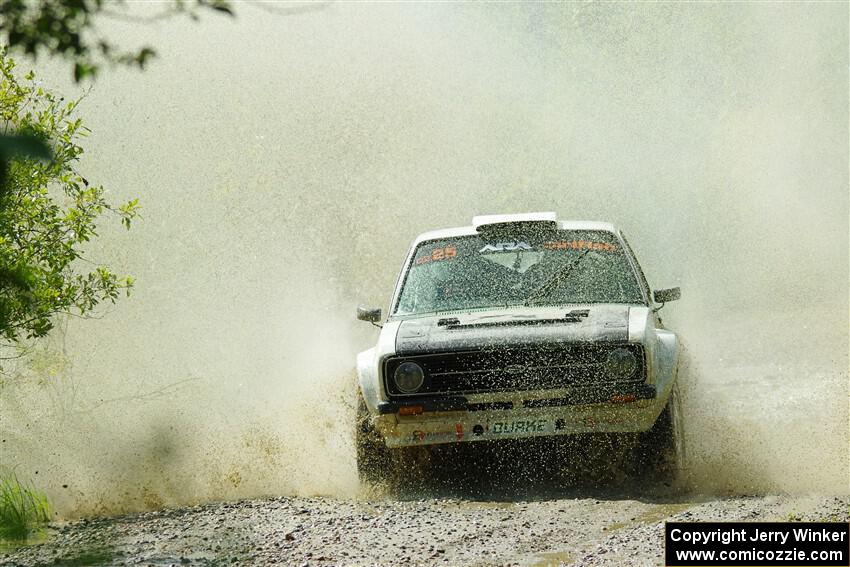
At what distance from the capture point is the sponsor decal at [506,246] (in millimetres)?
7945

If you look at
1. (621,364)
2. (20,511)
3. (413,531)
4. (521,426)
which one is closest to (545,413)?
(521,426)

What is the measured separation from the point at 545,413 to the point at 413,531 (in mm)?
1089

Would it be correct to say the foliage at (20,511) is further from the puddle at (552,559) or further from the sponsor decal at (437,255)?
the puddle at (552,559)

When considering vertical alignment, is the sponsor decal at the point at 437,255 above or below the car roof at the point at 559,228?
below

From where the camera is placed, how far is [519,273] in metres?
7.79

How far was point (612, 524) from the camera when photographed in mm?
5762

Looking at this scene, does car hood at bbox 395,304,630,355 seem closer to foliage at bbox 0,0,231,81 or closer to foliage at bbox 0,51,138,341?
foliage at bbox 0,51,138,341

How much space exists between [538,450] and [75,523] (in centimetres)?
266

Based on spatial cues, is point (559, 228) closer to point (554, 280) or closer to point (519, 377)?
point (554, 280)

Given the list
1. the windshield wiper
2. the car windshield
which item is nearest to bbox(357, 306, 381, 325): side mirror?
the car windshield

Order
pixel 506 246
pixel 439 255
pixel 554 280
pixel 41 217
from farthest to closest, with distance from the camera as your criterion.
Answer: pixel 439 255, pixel 506 246, pixel 554 280, pixel 41 217

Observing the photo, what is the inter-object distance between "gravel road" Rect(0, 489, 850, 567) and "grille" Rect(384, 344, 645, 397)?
617mm

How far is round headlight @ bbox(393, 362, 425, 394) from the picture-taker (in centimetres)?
672

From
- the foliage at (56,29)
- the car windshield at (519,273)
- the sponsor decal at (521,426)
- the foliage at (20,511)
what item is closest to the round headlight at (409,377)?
the sponsor decal at (521,426)
